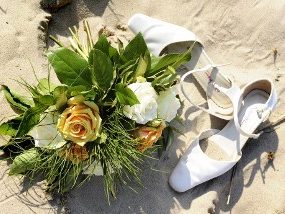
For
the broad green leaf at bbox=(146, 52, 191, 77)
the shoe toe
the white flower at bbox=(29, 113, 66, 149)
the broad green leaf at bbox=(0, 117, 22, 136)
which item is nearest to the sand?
the shoe toe

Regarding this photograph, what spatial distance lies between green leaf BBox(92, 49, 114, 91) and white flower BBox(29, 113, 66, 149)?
6.7 inches

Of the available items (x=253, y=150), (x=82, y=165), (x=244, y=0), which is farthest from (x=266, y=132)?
(x=82, y=165)

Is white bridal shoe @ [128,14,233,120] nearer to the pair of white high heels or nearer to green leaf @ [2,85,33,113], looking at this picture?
the pair of white high heels

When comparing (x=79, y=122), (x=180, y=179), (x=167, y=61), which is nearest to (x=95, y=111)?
(x=79, y=122)

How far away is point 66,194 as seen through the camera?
6.31 ft

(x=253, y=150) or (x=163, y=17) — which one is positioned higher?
(x=163, y=17)

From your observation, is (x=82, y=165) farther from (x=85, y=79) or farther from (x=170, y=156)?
(x=170, y=156)

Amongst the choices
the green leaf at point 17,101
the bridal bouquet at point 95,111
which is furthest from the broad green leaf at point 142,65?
the green leaf at point 17,101

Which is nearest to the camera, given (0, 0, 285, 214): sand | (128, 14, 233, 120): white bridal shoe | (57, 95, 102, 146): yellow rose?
(57, 95, 102, 146): yellow rose

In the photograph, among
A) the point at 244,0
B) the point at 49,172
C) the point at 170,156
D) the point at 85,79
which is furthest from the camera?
the point at 244,0

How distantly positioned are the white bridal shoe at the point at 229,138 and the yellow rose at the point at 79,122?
523 millimetres

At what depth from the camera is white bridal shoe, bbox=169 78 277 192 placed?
2.03m

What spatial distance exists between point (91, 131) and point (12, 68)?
0.56 metres

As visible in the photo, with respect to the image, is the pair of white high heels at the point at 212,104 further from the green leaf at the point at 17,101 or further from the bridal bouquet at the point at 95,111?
the green leaf at the point at 17,101
